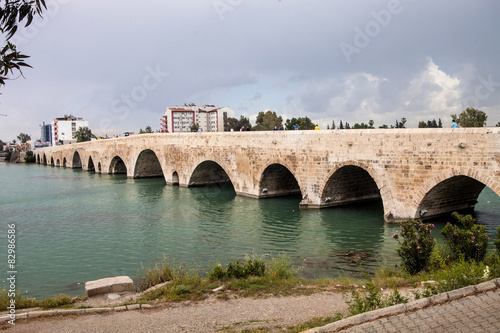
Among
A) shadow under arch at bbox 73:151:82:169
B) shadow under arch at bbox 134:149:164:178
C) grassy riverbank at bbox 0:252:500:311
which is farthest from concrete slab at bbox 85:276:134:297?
shadow under arch at bbox 73:151:82:169

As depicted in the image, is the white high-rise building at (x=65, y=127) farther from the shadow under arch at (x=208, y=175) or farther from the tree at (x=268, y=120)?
the shadow under arch at (x=208, y=175)

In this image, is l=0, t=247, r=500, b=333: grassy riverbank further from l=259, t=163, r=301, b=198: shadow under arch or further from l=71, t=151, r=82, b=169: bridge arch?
l=71, t=151, r=82, b=169: bridge arch

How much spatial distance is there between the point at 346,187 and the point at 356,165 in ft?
8.89

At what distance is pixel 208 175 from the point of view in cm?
2686

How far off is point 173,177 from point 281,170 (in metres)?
10.2

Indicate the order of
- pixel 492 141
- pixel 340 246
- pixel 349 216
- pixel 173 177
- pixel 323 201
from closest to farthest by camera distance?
1. pixel 492 141
2. pixel 340 246
3. pixel 349 216
4. pixel 323 201
5. pixel 173 177

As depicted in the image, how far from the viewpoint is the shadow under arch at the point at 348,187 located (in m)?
16.6

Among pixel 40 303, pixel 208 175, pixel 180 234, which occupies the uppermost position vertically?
pixel 208 175

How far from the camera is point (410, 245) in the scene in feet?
25.8

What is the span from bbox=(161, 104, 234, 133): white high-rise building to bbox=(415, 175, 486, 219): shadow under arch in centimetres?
7635

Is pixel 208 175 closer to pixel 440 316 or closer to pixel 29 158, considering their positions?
pixel 440 316

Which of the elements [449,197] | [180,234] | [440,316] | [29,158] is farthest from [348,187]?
[29,158]

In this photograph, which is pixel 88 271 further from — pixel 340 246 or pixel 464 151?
pixel 464 151

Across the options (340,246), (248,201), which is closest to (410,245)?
(340,246)
